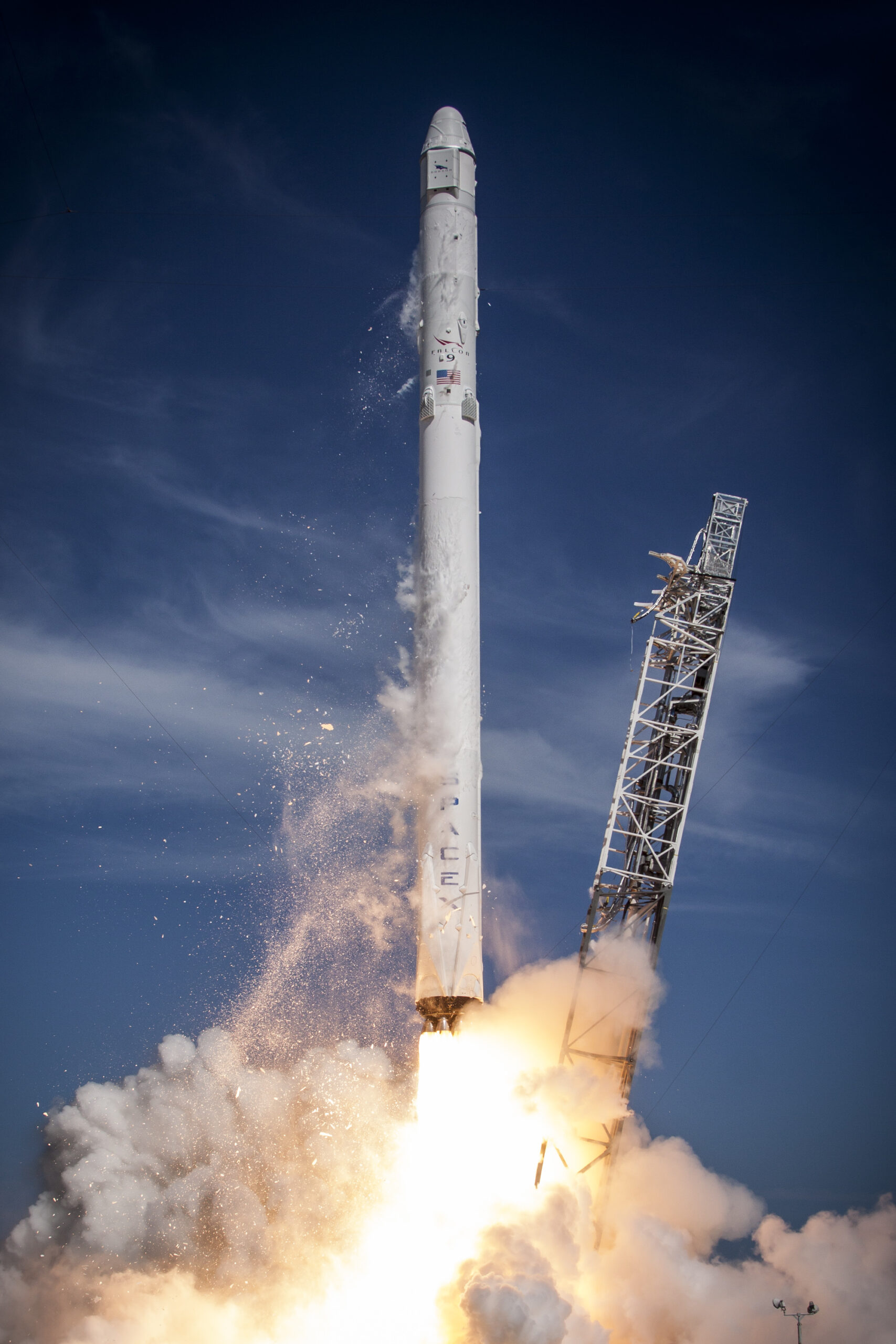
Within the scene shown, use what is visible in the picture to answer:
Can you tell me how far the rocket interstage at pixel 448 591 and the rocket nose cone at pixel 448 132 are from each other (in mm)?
47

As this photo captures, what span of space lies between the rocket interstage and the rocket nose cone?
47 mm

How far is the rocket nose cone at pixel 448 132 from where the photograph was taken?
3369cm

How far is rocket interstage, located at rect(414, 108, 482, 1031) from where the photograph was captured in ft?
90.4

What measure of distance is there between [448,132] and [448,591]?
1394 centimetres

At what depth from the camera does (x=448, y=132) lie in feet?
111

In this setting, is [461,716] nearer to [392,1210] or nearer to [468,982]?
[468,982]

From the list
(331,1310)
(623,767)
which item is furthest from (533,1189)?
(623,767)

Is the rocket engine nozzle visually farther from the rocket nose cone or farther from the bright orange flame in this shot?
the rocket nose cone

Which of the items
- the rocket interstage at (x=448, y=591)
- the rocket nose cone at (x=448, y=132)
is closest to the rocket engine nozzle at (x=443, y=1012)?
the rocket interstage at (x=448, y=591)

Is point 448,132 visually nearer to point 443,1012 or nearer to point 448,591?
point 448,591

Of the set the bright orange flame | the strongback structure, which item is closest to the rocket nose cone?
the strongback structure

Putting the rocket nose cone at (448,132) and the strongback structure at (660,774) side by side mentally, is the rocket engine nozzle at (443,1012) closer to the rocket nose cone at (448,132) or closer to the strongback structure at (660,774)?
the strongback structure at (660,774)

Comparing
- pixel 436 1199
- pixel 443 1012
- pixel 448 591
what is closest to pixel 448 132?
pixel 448 591

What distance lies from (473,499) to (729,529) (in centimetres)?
713
